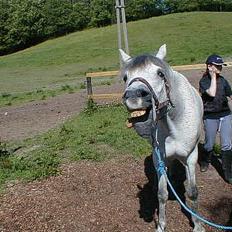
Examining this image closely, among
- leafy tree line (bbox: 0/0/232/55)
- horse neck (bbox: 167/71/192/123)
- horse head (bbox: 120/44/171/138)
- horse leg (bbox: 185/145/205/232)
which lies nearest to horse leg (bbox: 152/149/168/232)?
horse leg (bbox: 185/145/205/232)

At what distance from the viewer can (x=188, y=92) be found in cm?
427

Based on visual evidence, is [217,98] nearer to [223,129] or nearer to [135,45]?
[223,129]

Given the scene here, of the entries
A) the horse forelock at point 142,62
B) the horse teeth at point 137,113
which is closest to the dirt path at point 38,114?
the horse forelock at point 142,62

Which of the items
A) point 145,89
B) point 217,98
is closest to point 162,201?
point 217,98

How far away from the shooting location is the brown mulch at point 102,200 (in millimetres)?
4734

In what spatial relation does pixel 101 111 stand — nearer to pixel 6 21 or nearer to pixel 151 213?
pixel 151 213

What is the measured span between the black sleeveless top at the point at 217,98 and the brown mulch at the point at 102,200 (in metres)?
0.96

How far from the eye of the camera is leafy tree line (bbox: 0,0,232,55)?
197ft

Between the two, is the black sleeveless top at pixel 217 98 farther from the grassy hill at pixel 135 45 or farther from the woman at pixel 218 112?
the grassy hill at pixel 135 45

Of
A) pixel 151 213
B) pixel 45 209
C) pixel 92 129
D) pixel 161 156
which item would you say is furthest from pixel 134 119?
pixel 92 129

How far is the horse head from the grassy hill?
2559 cm

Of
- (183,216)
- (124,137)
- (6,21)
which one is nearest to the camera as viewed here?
(183,216)

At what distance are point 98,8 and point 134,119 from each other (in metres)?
62.0

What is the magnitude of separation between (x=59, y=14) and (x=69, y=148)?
189 ft
